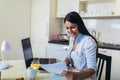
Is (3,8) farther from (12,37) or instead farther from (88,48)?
(88,48)

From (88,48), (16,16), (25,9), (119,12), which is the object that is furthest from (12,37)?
(88,48)

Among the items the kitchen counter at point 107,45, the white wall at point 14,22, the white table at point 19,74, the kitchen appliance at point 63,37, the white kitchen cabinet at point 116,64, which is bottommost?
the white kitchen cabinet at point 116,64

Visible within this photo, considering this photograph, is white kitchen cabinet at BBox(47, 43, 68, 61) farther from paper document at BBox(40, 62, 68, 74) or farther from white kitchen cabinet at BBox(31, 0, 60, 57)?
paper document at BBox(40, 62, 68, 74)

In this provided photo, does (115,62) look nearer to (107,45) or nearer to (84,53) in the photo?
(107,45)

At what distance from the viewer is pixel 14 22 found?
393 cm

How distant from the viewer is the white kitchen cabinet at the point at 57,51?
3.62 meters

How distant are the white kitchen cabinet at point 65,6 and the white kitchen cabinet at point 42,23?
13 cm

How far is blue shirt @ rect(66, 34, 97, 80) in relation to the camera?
1528 mm

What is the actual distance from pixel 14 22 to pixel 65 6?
4.05ft

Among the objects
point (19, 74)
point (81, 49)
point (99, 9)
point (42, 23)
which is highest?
point (99, 9)

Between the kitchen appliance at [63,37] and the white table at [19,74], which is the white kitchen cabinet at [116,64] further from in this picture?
the white table at [19,74]

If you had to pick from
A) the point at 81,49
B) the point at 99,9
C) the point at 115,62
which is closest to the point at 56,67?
the point at 81,49

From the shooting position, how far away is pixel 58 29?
4195 millimetres

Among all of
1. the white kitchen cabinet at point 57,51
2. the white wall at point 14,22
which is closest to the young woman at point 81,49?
the white kitchen cabinet at point 57,51
